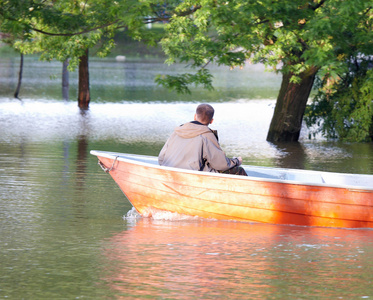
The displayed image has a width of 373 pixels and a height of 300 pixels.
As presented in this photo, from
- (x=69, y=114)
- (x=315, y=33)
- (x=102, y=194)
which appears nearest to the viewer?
(x=102, y=194)

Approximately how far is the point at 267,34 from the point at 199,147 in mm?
8391

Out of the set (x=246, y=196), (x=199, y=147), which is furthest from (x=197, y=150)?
(x=246, y=196)

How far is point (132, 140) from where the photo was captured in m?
20.6

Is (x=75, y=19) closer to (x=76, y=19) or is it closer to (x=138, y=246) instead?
(x=76, y=19)

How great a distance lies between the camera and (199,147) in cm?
948

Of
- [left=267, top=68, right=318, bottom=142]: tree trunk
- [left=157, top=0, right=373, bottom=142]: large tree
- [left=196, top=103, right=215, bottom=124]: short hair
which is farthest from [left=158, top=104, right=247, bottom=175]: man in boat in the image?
[left=267, top=68, right=318, bottom=142]: tree trunk

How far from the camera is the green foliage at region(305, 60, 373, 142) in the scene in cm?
2052

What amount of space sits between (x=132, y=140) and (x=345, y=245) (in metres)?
12.5

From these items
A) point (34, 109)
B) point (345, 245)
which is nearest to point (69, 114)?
point (34, 109)

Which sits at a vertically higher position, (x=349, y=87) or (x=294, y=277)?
(x=349, y=87)

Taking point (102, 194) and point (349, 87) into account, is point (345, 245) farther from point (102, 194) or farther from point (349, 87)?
point (349, 87)

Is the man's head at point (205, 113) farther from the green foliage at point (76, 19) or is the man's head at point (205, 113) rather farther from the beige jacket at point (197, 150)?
the green foliage at point (76, 19)

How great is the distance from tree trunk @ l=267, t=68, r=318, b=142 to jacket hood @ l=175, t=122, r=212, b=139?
1079 centimetres

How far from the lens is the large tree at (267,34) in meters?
15.7
